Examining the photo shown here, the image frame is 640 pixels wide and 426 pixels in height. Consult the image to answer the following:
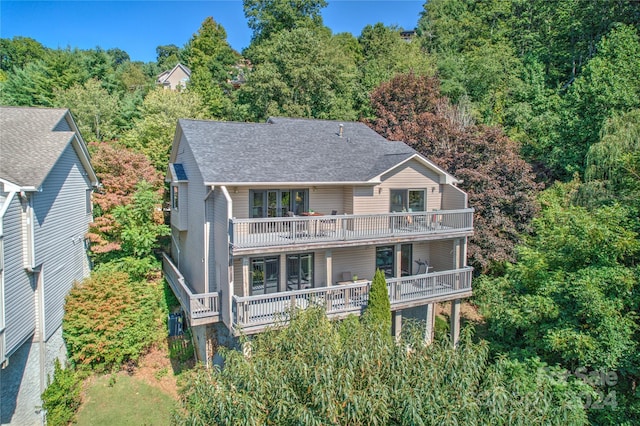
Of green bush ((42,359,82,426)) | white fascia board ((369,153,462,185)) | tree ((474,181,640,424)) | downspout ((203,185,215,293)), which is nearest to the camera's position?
tree ((474,181,640,424))

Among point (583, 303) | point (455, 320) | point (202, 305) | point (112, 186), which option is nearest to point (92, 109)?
point (112, 186)

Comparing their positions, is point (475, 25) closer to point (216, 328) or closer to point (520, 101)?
A: point (520, 101)

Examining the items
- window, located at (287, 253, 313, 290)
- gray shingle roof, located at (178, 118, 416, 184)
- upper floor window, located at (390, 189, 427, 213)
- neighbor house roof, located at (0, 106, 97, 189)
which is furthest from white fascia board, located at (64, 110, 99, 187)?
upper floor window, located at (390, 189, 427, 213)

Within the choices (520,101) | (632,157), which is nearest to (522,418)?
(632,157)

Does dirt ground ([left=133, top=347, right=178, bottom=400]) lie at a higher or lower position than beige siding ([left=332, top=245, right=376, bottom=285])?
lower

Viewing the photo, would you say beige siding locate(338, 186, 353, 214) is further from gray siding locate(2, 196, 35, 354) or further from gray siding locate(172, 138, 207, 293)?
gray siding locate(2, 196, 35, 354)

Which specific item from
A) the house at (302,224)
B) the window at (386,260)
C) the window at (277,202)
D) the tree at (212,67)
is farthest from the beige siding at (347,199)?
the tree at (212,67)

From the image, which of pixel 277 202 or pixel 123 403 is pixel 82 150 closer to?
pixel 277 202
